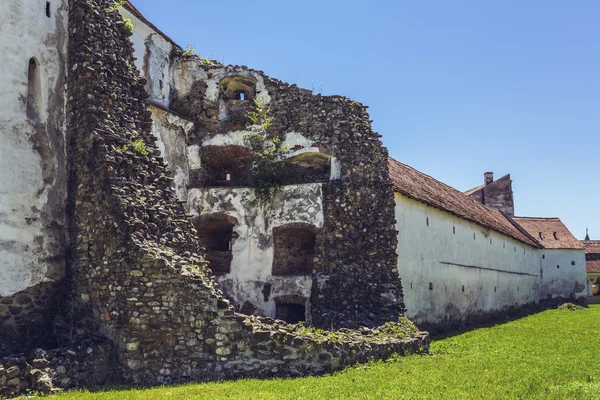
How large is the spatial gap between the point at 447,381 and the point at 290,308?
8.10m

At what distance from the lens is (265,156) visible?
19.7 meters

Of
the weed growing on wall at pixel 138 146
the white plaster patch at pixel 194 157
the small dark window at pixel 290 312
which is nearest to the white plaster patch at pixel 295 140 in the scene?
the white plaster patch at pixel 194 157

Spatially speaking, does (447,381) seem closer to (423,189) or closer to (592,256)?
(423,189)

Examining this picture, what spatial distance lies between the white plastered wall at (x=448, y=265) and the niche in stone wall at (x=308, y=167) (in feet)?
8.09

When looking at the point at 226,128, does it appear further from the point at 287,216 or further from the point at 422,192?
the point at 422,192

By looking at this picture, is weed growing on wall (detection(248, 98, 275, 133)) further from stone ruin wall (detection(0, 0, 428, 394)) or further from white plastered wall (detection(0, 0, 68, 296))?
white plastered wall (detection(0, 0, 68, 296))

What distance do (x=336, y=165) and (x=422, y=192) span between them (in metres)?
5.25

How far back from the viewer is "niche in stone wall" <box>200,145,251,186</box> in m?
19.9

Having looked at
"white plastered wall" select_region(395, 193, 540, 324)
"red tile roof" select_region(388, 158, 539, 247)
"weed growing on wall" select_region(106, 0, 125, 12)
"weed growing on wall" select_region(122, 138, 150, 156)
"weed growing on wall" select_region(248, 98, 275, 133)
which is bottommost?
"white plastered wall" select_region(395, 193, 540, 324)

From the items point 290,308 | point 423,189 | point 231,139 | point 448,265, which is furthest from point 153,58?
point 448,265

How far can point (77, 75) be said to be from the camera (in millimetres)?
13867

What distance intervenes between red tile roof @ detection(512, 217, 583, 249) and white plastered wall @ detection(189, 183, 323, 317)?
32.6 m

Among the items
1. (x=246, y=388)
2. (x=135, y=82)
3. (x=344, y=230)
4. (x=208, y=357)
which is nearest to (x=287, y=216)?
(x=344, y=230)

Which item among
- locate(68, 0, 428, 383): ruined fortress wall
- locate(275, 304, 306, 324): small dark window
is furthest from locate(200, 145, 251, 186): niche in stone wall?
locate(68, 0, 428, 383): ruined fortress wall
